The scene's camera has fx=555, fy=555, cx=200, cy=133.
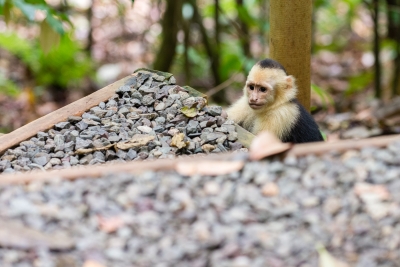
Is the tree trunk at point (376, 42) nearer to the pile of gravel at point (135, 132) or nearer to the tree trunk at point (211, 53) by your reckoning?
the tree trunk at point (211, 53)

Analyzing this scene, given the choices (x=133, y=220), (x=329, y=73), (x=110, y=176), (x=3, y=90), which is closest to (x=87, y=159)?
(x=110, y=176)

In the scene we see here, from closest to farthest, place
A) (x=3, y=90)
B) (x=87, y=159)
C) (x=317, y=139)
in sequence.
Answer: (x=87, y=159) → (x=317, y=139) → (x=3, y=90)

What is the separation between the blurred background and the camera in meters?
6.44

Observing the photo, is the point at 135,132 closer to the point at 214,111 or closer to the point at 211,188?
the point at 214,111

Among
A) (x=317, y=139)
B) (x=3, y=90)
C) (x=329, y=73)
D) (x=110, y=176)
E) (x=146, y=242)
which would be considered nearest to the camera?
(x=146, y=242)

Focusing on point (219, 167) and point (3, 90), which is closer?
point (219, 167)

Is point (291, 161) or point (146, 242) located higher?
point (291, 161)

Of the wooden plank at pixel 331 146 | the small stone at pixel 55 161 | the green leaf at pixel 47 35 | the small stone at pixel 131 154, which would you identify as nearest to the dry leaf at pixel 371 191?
the wooden plank at pixel 331 146

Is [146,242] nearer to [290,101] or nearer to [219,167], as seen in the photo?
[219,167]

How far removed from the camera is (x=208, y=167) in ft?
7.93

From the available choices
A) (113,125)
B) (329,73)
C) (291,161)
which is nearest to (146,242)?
(291,161)

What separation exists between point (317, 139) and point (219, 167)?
5.79 feet

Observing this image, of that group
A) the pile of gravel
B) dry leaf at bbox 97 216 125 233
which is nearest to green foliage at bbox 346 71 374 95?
the pile of gravel

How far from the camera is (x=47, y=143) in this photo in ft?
11.8
